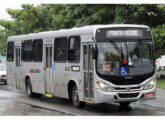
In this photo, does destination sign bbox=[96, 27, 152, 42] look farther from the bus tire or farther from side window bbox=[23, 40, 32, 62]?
the bus tire

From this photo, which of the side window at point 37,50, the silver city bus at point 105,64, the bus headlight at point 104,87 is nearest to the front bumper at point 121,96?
the silver city bus at point 105,64

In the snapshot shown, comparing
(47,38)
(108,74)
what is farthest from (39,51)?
(108,74)

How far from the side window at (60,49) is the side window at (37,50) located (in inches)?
68.0

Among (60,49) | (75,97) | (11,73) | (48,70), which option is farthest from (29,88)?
(75,97)

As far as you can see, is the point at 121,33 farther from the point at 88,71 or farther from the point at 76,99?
the point at 76,99

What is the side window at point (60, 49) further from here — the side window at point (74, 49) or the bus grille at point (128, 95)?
the bus grille at point (128, 95)

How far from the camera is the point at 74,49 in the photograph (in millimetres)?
15664

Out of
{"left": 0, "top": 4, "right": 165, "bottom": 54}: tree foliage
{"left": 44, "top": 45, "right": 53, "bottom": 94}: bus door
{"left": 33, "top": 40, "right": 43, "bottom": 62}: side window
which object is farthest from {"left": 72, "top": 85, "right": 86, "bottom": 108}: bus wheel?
{"left": 0, "top": 4, "right": 165, "bottom": 54}: tree foliage

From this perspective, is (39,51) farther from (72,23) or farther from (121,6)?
(72,23)

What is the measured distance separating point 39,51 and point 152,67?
6.41 m

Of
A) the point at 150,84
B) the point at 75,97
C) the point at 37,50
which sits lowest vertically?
the point at 75,97

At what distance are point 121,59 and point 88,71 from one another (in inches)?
51.5

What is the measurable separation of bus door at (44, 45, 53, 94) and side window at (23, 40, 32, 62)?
2008 millimetres

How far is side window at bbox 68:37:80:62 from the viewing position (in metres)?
15.4
